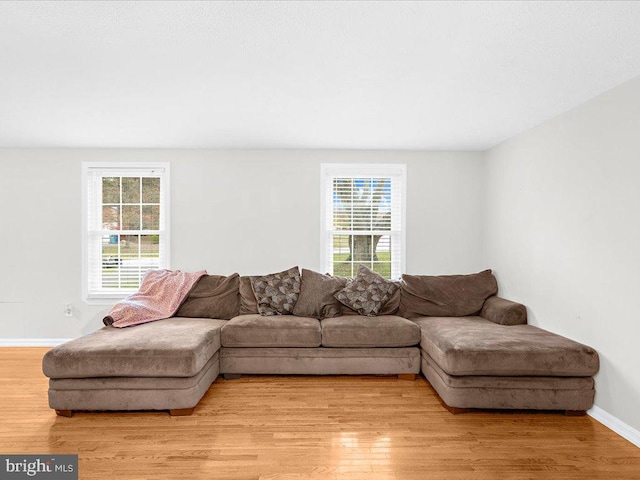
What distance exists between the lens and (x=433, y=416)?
3199mm

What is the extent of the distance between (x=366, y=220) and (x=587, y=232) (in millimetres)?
2531

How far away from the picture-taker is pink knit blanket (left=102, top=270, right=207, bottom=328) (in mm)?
4113

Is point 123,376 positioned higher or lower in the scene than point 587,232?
lower

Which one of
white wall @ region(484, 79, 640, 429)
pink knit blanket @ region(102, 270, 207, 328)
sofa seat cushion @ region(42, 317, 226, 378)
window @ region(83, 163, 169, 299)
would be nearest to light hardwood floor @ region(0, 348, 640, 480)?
sofa seat cushion @ region(42, 317, 226, 378)

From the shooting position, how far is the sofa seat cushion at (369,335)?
404cm

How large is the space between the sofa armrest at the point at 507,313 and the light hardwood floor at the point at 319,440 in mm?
1065

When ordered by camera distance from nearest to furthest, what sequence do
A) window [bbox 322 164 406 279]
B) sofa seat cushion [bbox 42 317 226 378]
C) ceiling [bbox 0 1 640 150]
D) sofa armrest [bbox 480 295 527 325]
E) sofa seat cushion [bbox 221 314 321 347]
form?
ceiling [bbox 0 1 640 150] < sofa seat cushion [bbox 42 317 226 378] < sofa seat cushion [bbox 221 314 321 347] < sofa armrest [bbox 480 295 527 325] < window [bbox 322 164 406 279]

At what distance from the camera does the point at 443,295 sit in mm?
4730

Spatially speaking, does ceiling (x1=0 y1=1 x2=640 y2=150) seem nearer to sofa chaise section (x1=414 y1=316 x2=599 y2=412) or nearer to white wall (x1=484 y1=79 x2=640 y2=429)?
white wall (x1=484 y1=79 x2=640 y2=429)

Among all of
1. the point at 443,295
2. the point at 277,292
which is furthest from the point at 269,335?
the point at 443,295

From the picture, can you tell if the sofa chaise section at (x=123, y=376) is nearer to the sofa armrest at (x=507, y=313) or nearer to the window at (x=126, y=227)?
the window at (x=126, y=227)

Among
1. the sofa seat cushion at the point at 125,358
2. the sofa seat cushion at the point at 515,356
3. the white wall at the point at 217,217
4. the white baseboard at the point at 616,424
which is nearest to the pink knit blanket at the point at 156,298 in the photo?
the white wall at the point at 217,217

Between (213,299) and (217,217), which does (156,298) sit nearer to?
(213,299)

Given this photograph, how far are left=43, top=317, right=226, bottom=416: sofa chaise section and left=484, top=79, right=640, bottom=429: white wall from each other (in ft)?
9.96
